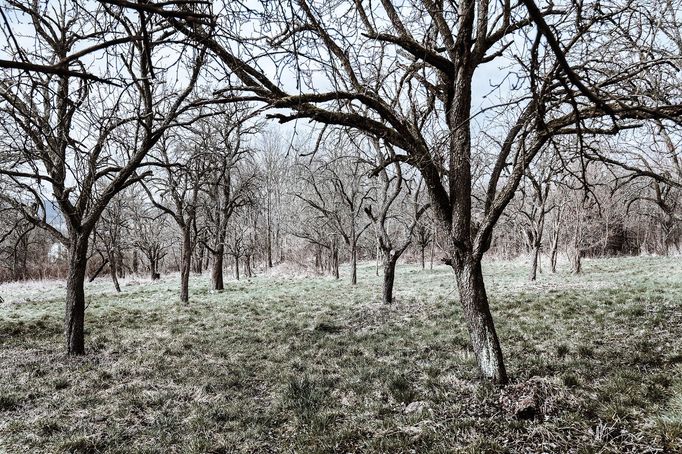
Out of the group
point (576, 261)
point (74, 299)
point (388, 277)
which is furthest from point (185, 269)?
point (576, 261)

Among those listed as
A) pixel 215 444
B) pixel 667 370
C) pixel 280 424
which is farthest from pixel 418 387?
pixel 667 370

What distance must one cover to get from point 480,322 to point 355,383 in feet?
6.41

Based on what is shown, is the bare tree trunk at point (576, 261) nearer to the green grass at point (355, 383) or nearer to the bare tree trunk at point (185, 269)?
the green grass at point (355, 383)

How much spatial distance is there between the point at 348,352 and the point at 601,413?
409cm

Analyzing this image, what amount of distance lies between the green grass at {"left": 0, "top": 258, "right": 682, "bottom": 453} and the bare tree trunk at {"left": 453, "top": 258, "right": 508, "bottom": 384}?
0.96 ft

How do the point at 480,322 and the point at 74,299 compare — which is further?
the point at 74,299

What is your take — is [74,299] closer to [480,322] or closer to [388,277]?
[480,322]

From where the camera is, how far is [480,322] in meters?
4.71

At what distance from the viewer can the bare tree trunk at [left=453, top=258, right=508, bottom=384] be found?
4.68 metres

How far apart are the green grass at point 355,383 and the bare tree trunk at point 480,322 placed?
0.96ft

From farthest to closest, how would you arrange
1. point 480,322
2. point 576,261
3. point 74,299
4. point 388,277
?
point 576,261
point 388,277
point 74,299
point 480,322

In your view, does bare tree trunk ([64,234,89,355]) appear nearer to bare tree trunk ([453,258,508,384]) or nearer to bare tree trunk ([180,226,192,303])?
bare tree trunk ([180,226,192,303])

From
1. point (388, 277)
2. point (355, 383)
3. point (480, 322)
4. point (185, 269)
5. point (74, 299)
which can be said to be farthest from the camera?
point (185, 269)

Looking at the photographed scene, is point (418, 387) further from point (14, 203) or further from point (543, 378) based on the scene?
point (14, 203)
